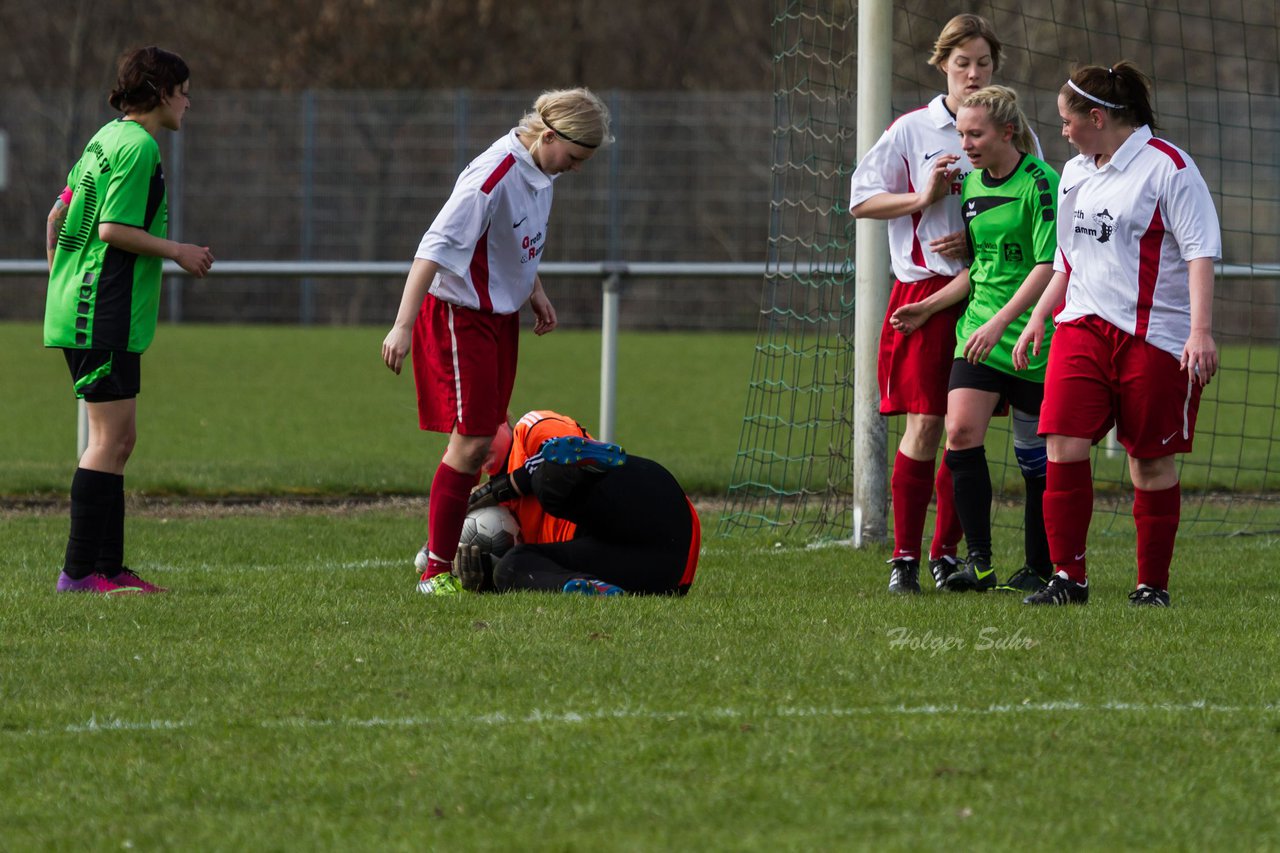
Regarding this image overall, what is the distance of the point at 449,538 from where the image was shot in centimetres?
623

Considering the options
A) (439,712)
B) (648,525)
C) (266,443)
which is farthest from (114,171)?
(266,443)

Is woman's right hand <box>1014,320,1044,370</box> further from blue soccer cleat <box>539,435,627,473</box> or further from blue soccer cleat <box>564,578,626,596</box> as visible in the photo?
blue soccer cleat <box>564,578,626,596</box>

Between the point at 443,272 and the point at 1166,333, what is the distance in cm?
233

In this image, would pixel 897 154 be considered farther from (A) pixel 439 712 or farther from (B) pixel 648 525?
(A) pixel 439 712

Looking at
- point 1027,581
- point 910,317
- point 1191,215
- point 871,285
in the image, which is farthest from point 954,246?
point 871,285

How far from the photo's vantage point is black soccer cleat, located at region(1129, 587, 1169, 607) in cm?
587

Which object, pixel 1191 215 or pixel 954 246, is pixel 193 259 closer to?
pixel 954 246

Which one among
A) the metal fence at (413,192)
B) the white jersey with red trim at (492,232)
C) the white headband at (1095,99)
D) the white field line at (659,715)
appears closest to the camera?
the white field line at (659,715)

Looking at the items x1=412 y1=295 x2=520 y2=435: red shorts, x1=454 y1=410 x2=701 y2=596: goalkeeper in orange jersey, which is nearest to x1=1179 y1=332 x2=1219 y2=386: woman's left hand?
Result: x1=454 y1=410 x2=701 y2=596: goalkeeper in orange jersey

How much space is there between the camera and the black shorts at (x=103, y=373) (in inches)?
237

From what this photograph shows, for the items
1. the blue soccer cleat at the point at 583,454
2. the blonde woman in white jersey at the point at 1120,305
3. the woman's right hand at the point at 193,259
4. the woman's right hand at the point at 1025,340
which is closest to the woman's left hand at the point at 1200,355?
the blonde woman in white jersey at the point at 1120,305

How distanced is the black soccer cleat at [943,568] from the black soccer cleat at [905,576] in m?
0.10

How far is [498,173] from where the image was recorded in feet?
19.8

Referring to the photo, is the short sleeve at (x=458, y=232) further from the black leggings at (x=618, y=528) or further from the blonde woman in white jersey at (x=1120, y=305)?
the blonde woman in white jersey at (x=1120, y=305)
